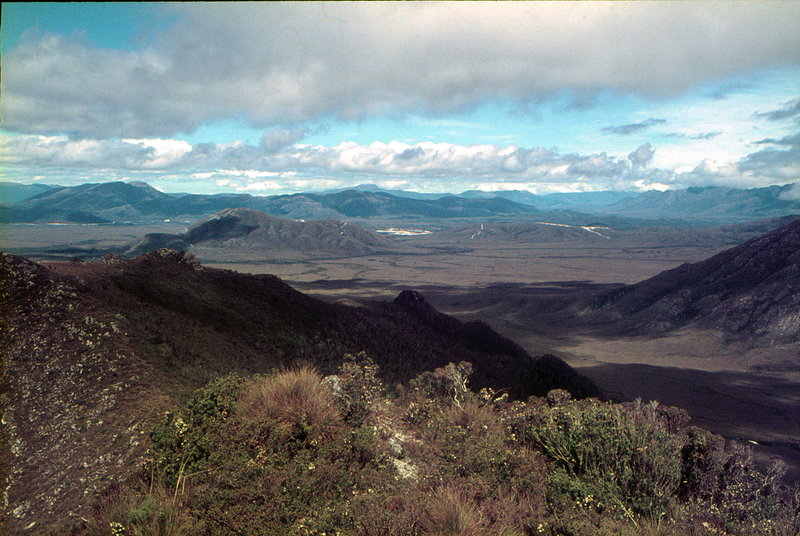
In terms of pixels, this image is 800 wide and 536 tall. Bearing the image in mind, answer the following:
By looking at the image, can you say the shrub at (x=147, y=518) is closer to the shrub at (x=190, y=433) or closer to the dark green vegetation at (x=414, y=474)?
the dark green vegetation at (x=414, y=474)

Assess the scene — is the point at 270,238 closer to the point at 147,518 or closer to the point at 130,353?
the point at 130,353

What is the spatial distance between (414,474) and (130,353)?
7.42 meters

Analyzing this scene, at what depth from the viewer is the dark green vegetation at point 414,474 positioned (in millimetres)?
5008

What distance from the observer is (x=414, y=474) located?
6633 mm

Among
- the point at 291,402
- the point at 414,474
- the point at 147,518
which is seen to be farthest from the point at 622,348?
the point at 147,518

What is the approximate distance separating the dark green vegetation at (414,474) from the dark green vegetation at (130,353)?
5.58 feet

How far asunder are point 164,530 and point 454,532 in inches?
115

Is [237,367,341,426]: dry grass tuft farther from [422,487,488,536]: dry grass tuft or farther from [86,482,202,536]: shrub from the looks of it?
[422,487,488,536]: dry grass tuft

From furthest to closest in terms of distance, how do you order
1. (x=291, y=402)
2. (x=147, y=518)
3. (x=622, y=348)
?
(x=622, y=348), (x=291, y=402), (x=147, y=518)

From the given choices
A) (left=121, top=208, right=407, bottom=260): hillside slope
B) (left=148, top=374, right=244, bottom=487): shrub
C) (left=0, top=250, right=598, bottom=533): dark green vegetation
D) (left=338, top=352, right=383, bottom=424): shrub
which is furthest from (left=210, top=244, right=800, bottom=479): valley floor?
(left=121, top=208, right=407, bottom=260): hillside slope

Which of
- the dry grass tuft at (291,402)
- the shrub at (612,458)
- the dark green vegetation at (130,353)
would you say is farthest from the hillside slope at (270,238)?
the shrub at (612,458)

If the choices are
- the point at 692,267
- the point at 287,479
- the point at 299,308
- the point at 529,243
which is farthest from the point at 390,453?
the point at 529,243

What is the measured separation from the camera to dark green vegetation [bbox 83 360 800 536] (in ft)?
16.4

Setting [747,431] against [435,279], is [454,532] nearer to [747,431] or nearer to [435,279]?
[747,431]
